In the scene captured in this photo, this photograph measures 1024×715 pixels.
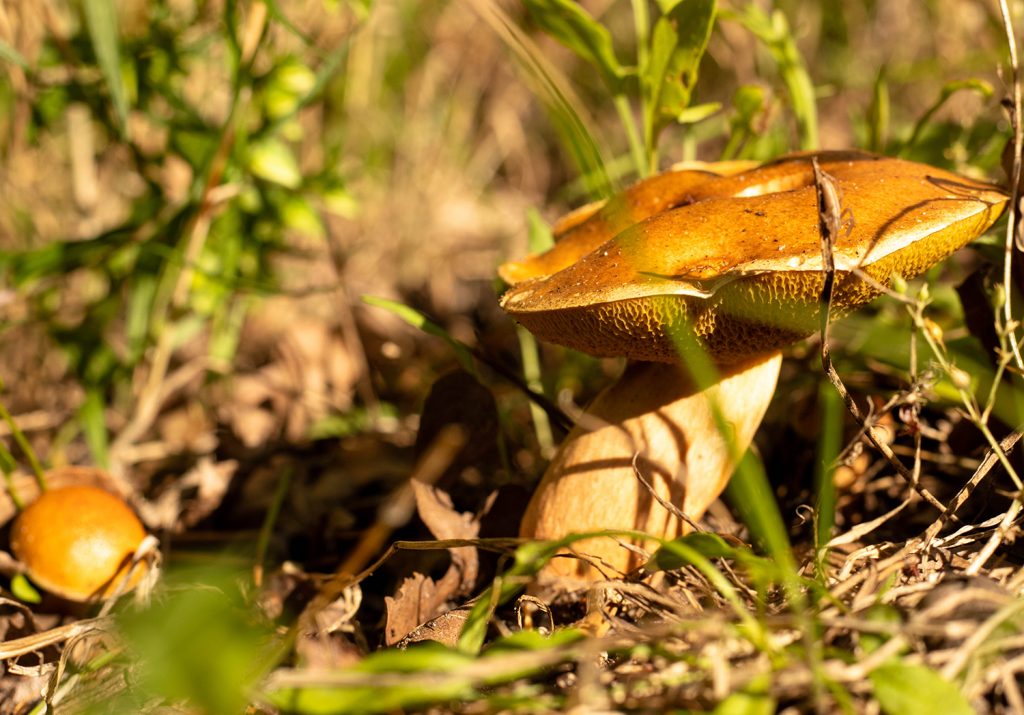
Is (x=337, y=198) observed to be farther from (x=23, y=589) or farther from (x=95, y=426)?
(x=23, y=589)

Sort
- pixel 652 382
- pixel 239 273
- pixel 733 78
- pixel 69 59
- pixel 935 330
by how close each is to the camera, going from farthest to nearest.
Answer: pixel 733 78, pixel 239 273, pixel 69 59, pixel 652 382, pixel 935 330

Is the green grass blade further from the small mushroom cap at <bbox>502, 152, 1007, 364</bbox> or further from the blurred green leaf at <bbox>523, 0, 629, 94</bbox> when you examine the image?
the blurred green leaf at <bbox>523, 0, 629, 94</bbox>

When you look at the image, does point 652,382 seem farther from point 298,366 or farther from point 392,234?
point 392,234

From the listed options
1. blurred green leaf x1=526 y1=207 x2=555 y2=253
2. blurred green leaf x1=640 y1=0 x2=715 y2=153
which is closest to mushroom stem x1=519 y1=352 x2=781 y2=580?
blurred green leaf x1=526 y1=207 x2=555 y2=253

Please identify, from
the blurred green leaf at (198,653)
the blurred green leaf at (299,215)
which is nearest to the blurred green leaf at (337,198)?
the blurred green leaf at (299,215)

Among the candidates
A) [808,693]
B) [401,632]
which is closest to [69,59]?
[401,632]

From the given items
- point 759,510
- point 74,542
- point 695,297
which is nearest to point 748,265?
point 695,297

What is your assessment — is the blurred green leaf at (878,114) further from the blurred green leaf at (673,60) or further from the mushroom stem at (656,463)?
the mushroom stem at (656,463)
